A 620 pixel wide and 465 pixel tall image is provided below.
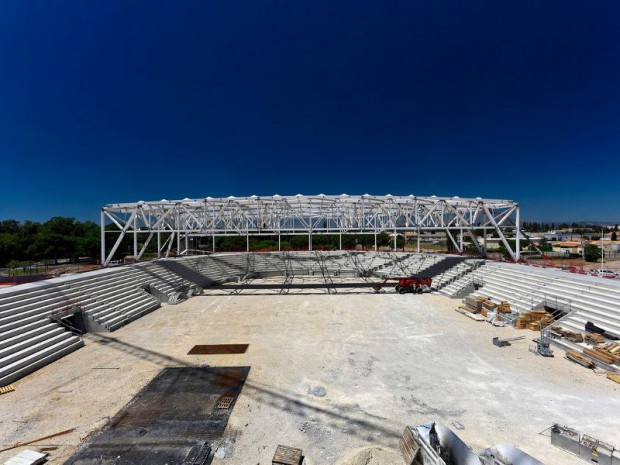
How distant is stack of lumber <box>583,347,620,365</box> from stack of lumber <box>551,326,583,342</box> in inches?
→ 50.6

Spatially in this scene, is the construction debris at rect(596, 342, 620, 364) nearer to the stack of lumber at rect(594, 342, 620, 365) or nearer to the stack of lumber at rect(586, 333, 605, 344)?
the stack of lumber at rect(594, 342, 620, 365)

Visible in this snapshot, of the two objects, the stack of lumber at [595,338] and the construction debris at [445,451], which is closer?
the construction debris at [445,451]

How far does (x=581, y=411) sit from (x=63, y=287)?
22314 millimetres

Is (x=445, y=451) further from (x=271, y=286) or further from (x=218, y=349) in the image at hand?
(x=271, y=286)

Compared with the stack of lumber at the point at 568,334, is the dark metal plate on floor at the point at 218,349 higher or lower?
lower

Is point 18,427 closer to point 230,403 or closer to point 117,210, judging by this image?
point 230,403

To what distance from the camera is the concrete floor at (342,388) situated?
6.72 meters

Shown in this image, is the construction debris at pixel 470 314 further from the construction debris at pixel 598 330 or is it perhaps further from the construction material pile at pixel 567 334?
the construction debris at pixel 598 330

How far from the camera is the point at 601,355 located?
1032 cm

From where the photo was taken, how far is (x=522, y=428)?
7.02m

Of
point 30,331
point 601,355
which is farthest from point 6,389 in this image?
point 601,355

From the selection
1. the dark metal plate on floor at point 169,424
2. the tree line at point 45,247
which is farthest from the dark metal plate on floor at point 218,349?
the tree line at point 45,247

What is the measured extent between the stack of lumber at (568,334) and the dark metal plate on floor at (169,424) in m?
13.7

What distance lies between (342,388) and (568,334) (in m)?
10.8
